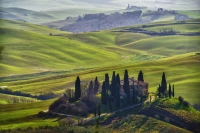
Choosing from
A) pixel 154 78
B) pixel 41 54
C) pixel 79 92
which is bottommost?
pixel 154 78

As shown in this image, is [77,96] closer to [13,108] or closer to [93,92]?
[93,92]

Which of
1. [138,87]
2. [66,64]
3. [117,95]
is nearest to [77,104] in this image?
[117,95]

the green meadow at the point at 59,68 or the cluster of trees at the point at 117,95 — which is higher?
the cluster of trees at the point at 117,95

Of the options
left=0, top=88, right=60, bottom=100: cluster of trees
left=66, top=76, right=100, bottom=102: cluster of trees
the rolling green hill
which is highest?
left=66, top=76, right=100, bottom=102: cluster of trees

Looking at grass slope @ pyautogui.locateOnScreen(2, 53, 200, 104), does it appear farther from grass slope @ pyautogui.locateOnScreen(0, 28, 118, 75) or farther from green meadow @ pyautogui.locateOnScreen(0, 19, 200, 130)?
grass slope @ pyautogui.locateOnScreen(0, 28, 118, 75)

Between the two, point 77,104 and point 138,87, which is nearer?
point 77,104

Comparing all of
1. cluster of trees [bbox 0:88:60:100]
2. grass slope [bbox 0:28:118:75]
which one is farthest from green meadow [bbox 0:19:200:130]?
cluster of trees [bbox 0:88:60:100]

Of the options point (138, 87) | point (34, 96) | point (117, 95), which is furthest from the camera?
point (34, 96)

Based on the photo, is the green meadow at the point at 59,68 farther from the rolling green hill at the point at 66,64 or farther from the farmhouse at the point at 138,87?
the farmhouse at the point at 138,87

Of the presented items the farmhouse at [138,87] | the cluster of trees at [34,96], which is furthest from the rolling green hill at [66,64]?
the farmhouse at [138,87]

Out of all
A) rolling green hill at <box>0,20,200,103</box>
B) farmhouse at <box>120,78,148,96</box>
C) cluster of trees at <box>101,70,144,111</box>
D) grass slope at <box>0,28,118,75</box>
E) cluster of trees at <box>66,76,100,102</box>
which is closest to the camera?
cluster of trees at <box>101,70,144,111</box>

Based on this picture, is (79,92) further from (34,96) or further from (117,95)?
(34,96)
